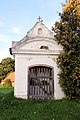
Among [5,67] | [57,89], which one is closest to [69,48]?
[57,89]

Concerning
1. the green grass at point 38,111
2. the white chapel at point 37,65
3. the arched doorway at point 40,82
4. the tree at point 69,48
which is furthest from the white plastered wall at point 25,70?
the green grass at point 38,111

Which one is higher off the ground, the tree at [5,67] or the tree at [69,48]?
the tree at [69,48]

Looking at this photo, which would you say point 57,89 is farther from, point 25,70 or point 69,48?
point 69,48

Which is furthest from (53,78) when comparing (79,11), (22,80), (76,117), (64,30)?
(76,117)

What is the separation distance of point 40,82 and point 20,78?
4.26 feet

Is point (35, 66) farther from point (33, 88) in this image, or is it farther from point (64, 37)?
point (64, 37)

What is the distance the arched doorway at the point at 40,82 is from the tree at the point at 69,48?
3.26 feet

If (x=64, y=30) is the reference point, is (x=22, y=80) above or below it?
below

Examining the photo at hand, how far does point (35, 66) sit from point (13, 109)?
4.42 m

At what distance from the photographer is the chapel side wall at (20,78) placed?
1502 cm

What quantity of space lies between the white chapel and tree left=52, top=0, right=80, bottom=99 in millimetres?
639

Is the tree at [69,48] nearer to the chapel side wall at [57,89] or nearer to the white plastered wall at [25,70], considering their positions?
the chapel side wall at [57,89]

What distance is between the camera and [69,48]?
48.7 ft

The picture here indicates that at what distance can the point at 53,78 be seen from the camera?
15617 millimetres
